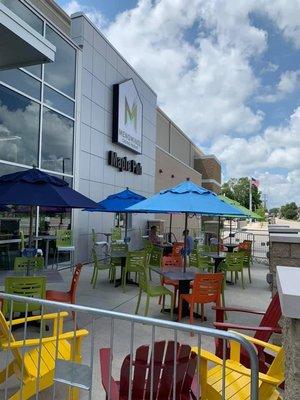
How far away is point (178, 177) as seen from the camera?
2842cm

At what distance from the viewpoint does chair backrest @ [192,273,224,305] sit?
566 cm

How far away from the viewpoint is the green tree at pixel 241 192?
314 feet

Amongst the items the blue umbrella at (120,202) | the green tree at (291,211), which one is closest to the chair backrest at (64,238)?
the blue umbrella at (120,202)

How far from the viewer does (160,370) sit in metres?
2.49

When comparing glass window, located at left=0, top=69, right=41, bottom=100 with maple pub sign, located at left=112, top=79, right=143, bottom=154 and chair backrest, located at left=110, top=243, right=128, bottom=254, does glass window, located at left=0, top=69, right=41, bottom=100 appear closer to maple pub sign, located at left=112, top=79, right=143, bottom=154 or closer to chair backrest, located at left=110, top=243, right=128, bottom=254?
maple pub sign, located at left=112, top=79, right=143, bottom=154

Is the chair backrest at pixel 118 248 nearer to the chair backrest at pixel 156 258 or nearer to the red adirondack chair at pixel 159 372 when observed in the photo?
the chair backrest at pixel 156 258

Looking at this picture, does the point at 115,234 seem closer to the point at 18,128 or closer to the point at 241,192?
the point at 18,128

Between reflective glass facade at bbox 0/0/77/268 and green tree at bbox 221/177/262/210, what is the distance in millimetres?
86275

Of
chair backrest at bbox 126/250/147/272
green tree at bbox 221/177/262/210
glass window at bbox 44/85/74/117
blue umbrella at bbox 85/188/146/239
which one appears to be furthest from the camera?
green tree at bbox 221/177/262/210

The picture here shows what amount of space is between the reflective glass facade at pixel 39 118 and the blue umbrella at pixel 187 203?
470cm

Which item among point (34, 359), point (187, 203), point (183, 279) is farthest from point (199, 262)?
point (34, 359)

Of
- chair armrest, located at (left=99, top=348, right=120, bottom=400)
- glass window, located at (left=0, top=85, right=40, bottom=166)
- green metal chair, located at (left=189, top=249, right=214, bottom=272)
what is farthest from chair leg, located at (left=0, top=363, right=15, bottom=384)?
glass window, located at (left=0, top=85, right=40, bottom=166)

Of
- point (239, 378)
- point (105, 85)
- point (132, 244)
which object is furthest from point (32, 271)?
point (132, 244)

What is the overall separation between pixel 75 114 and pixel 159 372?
36.6ft
